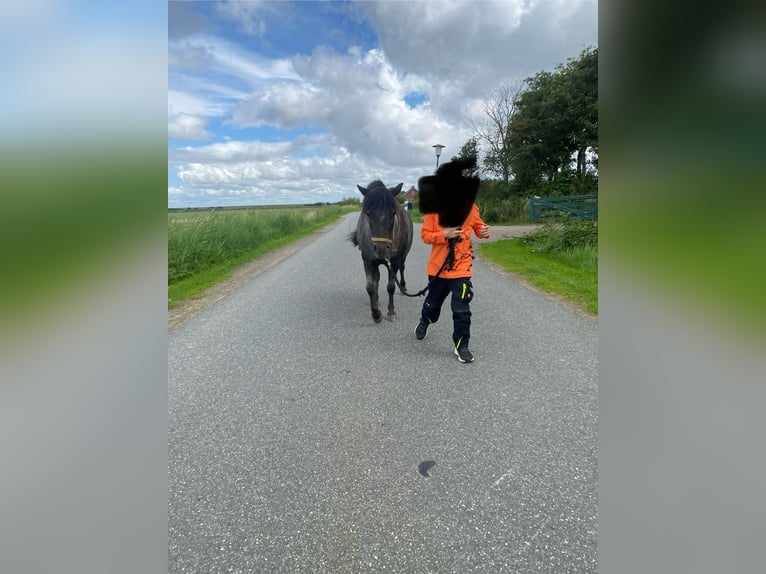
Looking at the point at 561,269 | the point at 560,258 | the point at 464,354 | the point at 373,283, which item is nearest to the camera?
the point at 464,354

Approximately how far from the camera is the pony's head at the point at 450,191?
267 centimetres

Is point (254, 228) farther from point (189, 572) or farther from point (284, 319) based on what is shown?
point (189, 572)

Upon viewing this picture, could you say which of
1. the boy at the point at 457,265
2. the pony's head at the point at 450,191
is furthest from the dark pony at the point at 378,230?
the pony's head at the point at 450,191

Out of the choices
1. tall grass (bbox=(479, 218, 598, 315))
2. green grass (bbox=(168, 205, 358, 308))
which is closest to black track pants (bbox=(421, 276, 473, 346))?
tall grass (bbox=(479, 218, 598, 315))

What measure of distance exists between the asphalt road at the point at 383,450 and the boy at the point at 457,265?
0.39 meters

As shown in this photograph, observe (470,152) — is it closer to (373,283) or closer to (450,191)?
(450,191)

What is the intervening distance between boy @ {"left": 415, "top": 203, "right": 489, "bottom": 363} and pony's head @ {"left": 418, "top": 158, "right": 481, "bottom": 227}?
0.16 meters

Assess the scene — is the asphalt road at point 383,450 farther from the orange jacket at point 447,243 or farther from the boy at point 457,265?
the orange jacket at point 447,243

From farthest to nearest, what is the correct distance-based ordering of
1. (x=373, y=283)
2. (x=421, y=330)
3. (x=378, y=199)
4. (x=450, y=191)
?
(x=373, y=283)
(x=421, y=330)
(x=378, y=199)
(x=450, y=191)

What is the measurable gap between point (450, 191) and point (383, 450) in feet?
6.87

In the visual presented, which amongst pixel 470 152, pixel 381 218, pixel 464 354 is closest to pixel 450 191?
pixel 470 152

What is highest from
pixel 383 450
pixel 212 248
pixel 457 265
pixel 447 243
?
pixel 212 248

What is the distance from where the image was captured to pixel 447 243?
11.5ft
